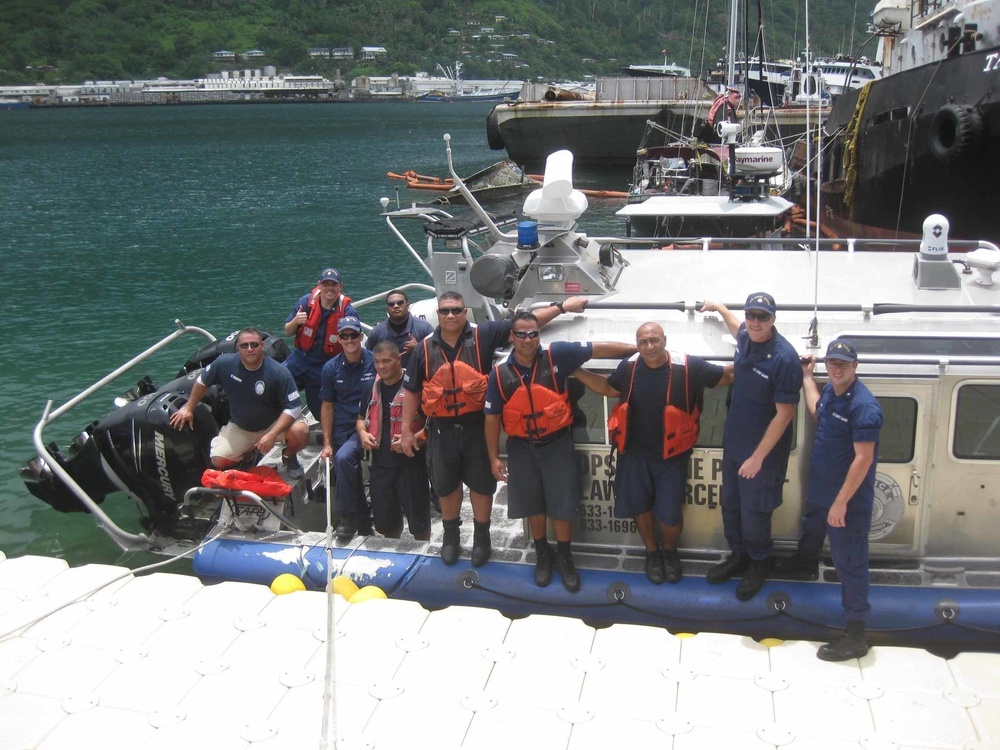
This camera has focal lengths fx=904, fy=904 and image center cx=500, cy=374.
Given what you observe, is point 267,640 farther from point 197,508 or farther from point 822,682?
point 197,508

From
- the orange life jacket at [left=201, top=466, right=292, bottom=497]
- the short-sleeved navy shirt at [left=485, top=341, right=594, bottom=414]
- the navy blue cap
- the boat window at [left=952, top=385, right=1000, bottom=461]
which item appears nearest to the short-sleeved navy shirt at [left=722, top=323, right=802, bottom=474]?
the navy blue cap

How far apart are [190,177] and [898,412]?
150 feet

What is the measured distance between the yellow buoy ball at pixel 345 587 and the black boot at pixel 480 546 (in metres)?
0.76

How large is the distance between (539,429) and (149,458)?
11.4 feet

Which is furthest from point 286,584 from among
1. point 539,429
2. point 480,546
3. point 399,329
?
point 399,329

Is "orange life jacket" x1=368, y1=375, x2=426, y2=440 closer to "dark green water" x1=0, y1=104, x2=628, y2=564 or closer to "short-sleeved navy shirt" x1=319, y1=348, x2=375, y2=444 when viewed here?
"short-sleeved navy shirt" x1=319, y1=348, x2=375, y2=444

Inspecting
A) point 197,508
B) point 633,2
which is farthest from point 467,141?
point 633,2

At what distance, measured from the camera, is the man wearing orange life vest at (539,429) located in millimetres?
4992

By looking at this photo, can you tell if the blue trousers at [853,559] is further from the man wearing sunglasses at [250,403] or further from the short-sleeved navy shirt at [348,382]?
the man wearing sunglasses at [250,403]

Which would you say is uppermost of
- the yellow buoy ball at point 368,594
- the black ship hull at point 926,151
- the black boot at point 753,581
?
the black ship hull at point 926,151

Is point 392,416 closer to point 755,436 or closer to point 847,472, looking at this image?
point 755,436

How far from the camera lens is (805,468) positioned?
17.1 feet

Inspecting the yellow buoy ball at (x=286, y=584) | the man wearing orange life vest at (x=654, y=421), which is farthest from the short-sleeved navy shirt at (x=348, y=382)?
the man wearing orange life vest at (x=654, y=421)

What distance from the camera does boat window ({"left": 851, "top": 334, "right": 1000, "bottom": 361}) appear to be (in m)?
4.93
